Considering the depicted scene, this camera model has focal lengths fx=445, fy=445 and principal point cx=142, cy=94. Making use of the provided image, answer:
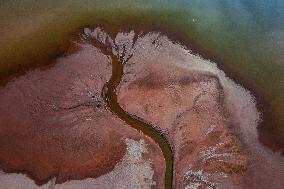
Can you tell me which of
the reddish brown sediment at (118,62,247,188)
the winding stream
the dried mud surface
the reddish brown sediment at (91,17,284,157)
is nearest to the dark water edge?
the reddish brown sediment at (91,17,284,157)

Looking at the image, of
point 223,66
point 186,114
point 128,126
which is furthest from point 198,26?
point 128,126

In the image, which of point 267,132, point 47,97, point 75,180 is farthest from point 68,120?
point 267,132

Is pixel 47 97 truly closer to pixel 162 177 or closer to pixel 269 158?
pixel 162 177

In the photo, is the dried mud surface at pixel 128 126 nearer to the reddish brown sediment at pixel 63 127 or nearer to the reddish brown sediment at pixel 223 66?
the reddish brown sediment at pixel 63 127

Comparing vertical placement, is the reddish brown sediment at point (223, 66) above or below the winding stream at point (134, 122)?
above

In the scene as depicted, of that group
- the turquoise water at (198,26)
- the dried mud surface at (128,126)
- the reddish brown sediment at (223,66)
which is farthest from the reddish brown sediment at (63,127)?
the reddish brown sediment at (223,66)
